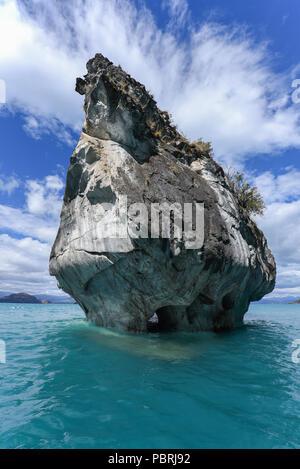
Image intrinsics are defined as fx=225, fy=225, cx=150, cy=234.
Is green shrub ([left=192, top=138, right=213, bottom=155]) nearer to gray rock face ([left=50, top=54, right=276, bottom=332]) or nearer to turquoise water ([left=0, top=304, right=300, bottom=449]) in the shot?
gray rock face ([left=50, top=54, right=276, bottom=332])

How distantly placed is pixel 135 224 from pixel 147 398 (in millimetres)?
5089

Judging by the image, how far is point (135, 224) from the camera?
7977mm

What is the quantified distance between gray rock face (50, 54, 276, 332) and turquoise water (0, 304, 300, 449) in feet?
8.20

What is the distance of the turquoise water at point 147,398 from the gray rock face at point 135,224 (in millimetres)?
2499

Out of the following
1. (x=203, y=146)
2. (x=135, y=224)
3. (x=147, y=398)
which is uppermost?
(x=203, y=146)

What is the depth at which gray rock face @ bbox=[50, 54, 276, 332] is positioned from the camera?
28.0 feet

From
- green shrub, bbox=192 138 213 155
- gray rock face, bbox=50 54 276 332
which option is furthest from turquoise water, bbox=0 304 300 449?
green shrub, bbox=192 138 213 155

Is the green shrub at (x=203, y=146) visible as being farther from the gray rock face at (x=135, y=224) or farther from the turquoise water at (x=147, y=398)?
the turquoise water at (x=147, y=398)

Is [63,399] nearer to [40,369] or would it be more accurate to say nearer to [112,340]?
[40,369]

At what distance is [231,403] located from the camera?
4203 mm

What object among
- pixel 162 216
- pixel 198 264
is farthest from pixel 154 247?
pixel 198 264

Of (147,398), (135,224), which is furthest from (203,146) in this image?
(147,398)

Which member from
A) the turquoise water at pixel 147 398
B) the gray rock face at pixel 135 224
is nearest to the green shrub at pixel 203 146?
the gray rock face at pixel 135 224

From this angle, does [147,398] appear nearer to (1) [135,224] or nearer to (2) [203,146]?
(1) [135,224]
